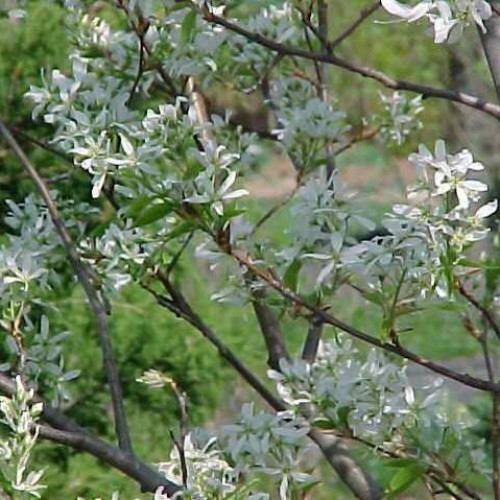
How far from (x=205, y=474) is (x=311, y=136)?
67cm

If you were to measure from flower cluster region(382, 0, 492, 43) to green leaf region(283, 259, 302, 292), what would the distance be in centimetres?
35

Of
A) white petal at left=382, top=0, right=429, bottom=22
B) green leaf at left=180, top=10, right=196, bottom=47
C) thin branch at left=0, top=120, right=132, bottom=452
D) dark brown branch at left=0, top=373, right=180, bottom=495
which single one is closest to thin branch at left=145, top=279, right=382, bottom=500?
thin branch at left=0, top=120, right=132, bottom=452

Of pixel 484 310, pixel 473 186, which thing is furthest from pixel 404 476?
pixel 473 186

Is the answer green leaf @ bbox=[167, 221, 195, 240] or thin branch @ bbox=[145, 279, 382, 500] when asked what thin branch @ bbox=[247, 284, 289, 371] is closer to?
thin branch @ bbox=[145, 279, 382, 500]

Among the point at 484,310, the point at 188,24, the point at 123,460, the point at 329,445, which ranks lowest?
the point at 329,445

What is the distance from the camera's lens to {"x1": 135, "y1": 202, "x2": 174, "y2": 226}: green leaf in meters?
1.36

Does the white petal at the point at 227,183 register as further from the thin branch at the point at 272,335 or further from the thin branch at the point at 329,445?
the thin branch at the point at 272,335

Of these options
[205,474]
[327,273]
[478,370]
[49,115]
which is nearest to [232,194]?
[327,273]

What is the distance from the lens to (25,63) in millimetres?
3090

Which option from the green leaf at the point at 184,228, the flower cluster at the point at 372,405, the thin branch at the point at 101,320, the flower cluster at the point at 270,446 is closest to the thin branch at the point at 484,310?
the flower cluster at the point at 372,405

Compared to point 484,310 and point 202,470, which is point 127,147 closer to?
point 202,470

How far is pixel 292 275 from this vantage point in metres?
1.47

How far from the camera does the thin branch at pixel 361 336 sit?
136 centimetres

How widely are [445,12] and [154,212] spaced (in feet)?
1.22
